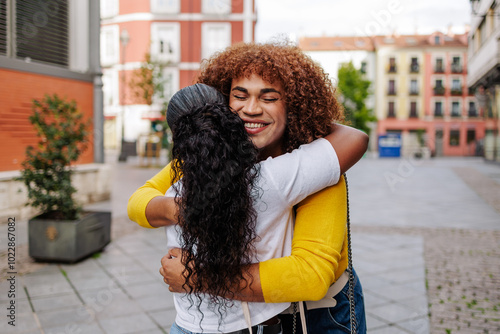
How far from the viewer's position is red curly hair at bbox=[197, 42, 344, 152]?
4.54 ft

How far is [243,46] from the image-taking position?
4.99ft

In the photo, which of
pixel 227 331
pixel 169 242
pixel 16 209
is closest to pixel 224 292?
pixel 227 331

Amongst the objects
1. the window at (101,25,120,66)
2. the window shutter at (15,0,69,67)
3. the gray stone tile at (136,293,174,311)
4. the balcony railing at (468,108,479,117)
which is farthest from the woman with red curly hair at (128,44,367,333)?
the balcony railing at (468,108,479,117)

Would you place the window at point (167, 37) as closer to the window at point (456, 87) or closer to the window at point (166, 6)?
the window at point (166, 6)

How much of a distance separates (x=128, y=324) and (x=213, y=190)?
8.35ft

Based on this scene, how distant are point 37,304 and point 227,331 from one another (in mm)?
2893

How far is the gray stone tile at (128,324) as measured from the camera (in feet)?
10.2

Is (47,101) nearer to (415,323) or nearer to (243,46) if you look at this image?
(243,46)

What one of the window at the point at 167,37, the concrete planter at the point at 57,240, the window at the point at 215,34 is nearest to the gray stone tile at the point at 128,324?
the concrete planter at the point at 57,240

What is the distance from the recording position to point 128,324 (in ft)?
10.6

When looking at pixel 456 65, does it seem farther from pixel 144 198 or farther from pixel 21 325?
pixel 144 198

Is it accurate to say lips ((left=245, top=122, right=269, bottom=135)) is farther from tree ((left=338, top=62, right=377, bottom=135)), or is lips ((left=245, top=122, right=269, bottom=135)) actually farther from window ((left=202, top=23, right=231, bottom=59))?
tree ((left=338, top=62, right=377, bottom=135))

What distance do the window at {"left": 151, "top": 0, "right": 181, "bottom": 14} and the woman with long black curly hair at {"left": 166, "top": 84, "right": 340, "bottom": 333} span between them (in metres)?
24.6

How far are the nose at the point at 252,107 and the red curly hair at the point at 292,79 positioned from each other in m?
0.08
